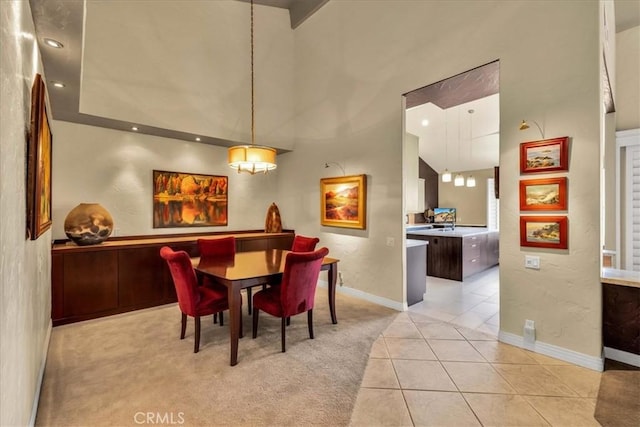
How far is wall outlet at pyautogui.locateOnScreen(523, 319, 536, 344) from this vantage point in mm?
2748

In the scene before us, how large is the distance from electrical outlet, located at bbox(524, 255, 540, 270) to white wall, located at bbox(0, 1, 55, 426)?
12.1ft

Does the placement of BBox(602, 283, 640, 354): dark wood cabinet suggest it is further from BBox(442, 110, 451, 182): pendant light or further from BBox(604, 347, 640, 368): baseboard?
BBox(442, 110, 451, 182): pendant light

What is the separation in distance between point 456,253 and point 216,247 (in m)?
4.34

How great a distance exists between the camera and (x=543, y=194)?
8.77 ft

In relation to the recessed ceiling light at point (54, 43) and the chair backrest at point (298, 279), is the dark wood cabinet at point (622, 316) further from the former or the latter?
the recessed ceiling light at point (54, 43)

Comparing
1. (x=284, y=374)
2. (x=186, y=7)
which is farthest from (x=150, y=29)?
(x=284, y=374)

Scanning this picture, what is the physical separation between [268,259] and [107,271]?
2.11 metres

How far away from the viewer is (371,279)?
4301 mm

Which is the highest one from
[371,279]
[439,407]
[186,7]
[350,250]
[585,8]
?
[186,7]

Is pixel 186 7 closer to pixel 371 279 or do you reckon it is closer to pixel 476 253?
pixel 371 279

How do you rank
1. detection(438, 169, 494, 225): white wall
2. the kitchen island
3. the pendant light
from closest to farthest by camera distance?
the kitchen island
the pendant light
detection(438, 169, 494, 225): white wall

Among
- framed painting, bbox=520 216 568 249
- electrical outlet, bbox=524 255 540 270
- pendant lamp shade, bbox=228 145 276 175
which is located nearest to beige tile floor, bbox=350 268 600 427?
electrical outlet, bbox=524 255 540 270

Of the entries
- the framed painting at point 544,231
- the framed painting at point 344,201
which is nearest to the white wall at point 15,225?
the framed painting at point 344,201

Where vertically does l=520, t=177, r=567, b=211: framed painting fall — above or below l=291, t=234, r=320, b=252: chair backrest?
above
